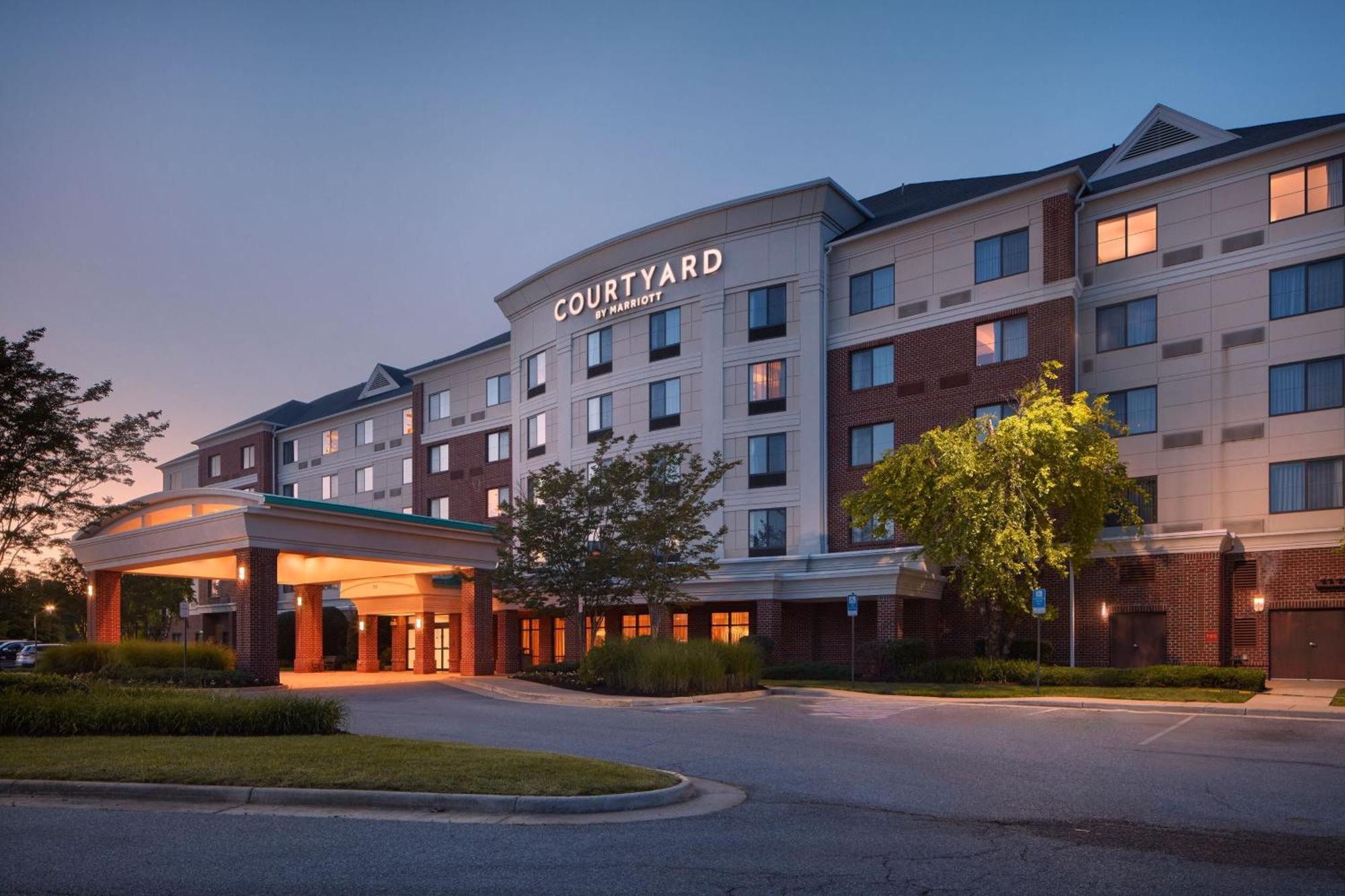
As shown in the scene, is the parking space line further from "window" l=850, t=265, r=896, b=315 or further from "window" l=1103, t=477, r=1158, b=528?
"window" l=850, t=265, r=896, b=315

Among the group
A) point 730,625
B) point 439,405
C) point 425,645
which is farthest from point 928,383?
point 439,405

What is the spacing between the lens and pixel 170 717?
14922 millimetres

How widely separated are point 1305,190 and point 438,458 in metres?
40.8

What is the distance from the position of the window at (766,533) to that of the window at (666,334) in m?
7.63

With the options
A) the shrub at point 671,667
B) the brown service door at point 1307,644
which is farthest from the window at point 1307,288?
the shrub at point 671,667

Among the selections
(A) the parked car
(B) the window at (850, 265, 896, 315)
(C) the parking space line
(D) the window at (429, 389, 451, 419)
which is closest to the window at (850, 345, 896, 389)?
(B) the window at (850, 265, 896, 315)

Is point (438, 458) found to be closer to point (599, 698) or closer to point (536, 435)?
point (536, 435)

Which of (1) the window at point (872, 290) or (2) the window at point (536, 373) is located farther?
(2) the window at point (536, 373)

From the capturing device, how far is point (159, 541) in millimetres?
33594

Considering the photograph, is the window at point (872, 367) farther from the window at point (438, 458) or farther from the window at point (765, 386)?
the window at point (438, 458)

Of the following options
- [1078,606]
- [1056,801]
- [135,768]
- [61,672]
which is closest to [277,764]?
[135,768]

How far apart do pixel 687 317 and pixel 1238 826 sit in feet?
110

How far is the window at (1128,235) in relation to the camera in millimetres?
33250

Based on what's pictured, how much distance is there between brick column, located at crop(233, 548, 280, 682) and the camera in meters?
29.1
